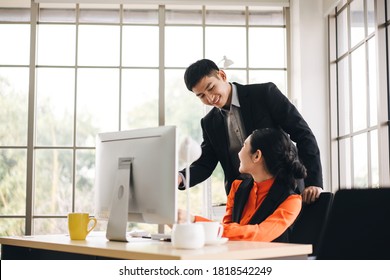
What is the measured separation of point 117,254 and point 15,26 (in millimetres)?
3906

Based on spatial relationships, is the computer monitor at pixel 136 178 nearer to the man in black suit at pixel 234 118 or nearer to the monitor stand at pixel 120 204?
the monitor stand at pixel 120 204

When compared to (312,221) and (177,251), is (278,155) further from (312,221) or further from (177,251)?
(177,251)

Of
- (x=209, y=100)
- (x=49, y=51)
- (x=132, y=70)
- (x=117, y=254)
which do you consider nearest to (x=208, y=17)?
(x=132, y=70)

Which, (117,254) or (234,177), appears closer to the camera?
(117,254)

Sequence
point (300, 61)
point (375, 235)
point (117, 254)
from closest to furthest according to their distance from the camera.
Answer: point (375, 235) → point (117, 254) → point (300, 61)

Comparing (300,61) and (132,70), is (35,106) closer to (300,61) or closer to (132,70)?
(132,70)

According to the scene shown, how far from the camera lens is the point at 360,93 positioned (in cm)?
440

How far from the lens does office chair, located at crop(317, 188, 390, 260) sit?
51.0 inches

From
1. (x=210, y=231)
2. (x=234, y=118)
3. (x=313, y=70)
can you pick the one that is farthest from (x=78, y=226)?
(x=313, y=70)

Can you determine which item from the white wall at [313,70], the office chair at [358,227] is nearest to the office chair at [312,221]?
the office chair at [358,227]

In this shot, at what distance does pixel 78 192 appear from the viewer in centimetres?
507

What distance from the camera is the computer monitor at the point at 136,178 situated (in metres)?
1.96

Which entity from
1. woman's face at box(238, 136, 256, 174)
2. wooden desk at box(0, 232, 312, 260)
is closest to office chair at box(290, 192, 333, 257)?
woman's face at box(238, 136, 256, 174)

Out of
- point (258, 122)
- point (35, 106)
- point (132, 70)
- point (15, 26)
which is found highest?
point (15, 26)
